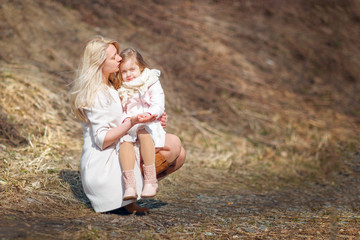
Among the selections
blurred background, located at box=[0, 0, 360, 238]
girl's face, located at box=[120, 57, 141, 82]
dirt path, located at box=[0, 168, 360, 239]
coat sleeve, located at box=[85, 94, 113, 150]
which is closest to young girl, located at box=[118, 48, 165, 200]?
girl's face, located at box=[120, 57, 141, 82]

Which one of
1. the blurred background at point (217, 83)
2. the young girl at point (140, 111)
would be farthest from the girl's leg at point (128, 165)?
the blurred background at point (217, 83)

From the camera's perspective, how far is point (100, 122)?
130 inches

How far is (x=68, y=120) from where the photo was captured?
19.2 ft

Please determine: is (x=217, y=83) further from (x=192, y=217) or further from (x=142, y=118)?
(x=142, y=118)

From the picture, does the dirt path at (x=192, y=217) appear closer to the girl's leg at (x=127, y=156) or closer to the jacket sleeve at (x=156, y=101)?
the girl's leg at (x=127, y=156)

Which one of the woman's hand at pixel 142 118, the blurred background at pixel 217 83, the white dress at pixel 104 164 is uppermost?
the woman's hand at pixel 142 118

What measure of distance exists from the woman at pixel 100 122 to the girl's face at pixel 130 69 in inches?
2.5

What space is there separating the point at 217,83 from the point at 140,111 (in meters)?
5.17

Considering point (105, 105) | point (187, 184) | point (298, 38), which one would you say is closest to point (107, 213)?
point (105, 105)

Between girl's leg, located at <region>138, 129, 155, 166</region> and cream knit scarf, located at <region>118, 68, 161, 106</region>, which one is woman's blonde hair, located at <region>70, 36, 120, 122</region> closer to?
cream knit scarf, located at <region>118, 68, 161, 106</region>

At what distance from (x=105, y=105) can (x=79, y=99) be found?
0.71 ft

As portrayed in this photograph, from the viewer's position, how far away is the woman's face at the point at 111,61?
344 cm

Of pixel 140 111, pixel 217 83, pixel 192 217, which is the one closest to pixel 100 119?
pixel 140 111

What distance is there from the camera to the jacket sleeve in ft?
11.0
